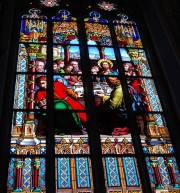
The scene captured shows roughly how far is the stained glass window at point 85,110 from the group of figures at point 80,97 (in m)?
0.01

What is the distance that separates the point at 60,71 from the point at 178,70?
184cm

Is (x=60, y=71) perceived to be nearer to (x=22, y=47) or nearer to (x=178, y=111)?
(x=22, y=47)

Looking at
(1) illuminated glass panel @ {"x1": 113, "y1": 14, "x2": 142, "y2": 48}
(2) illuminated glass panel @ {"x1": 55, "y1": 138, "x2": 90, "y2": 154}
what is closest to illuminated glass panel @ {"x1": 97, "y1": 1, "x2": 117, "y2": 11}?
(1) illuminated glass panel @ {"x1": 113, "y1": 14, "x2": 142, "y2": 48}

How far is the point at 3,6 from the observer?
23.0 feet

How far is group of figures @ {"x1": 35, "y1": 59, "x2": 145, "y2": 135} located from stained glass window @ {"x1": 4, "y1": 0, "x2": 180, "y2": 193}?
15 mm

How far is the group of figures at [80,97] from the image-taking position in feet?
18.8

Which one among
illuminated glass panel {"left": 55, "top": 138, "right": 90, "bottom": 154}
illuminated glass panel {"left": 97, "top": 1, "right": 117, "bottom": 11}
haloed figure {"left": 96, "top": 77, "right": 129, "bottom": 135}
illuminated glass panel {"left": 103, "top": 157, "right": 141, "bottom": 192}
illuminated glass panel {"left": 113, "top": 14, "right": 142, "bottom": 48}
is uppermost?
illuminated glass panel {"left": 97, "top": 1, "right": 117, "bottom": 11}

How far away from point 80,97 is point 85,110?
276 mm

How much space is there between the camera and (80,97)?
6117mm

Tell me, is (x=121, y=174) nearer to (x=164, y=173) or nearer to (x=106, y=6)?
(x=164, y=173)

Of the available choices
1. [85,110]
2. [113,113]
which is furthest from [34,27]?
[113,113]

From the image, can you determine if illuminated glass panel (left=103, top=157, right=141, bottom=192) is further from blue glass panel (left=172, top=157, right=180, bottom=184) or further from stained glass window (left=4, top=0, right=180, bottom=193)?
blue glass panel (left=172, top=157, right=180, bottom=184)

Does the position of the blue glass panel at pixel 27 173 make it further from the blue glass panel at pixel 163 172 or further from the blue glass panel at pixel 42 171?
the blue glass panel at pixel 163 172

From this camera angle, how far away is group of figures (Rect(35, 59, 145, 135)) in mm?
5742
